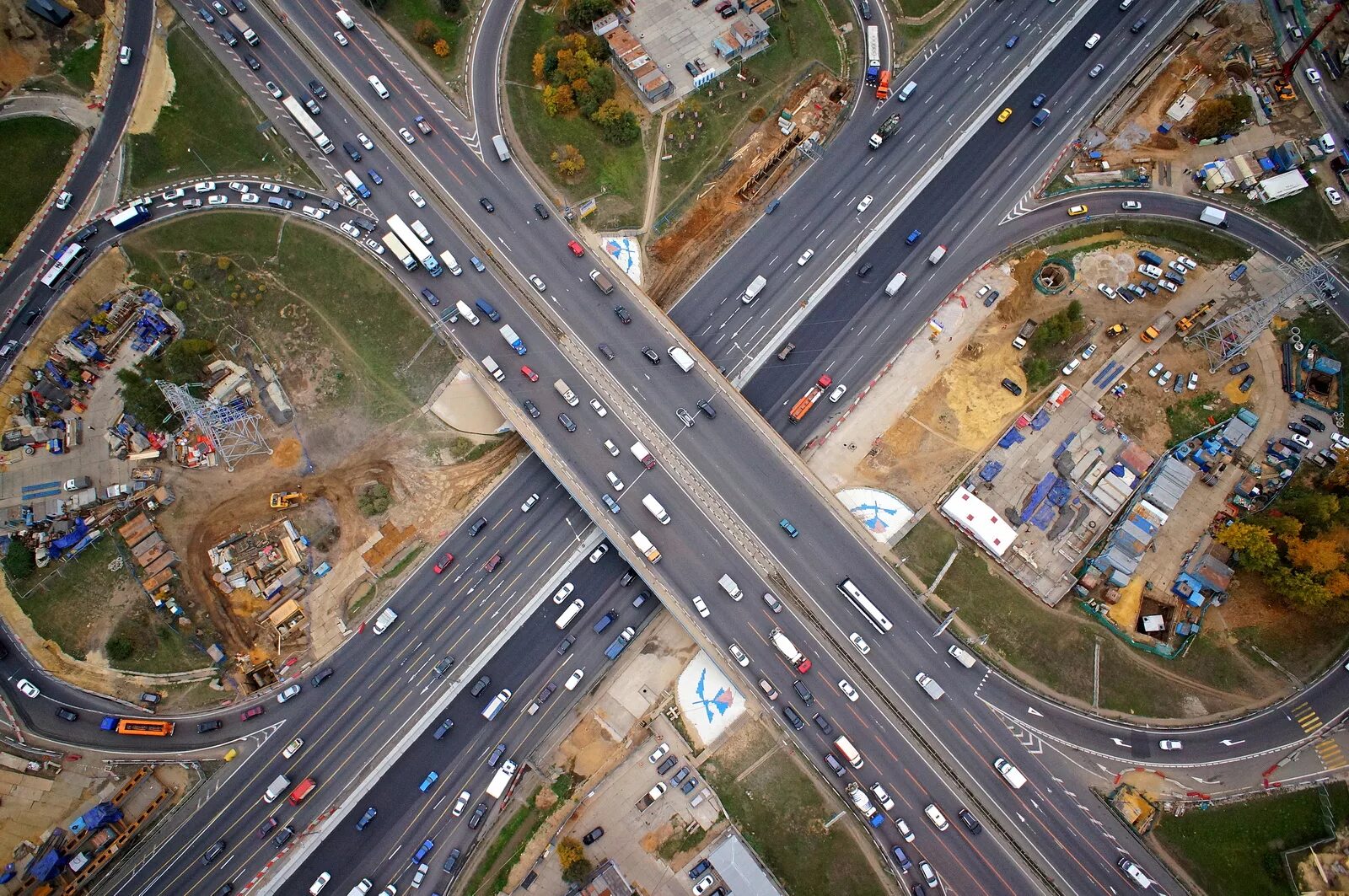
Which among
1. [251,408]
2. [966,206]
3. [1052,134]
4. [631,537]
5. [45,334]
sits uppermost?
[1052,134]

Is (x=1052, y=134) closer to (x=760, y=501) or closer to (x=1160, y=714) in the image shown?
(x=760, y=501)

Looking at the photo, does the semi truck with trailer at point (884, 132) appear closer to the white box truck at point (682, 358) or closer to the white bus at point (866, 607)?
the white box truck at point (682, 358)

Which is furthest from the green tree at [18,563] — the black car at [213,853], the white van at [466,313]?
the white van at [466,313]

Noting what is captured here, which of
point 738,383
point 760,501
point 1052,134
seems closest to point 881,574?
point 760,501

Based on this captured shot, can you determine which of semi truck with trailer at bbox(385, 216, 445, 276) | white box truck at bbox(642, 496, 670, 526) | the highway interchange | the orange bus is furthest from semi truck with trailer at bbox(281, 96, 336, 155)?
the orange bus

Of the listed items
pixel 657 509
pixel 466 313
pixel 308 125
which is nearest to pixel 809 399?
pixel 657 509

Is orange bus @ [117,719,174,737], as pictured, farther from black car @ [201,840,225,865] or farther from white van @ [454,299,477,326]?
white van @ [454,299,477,326]

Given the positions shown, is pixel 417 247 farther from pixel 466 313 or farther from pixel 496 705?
pixel 496 705
